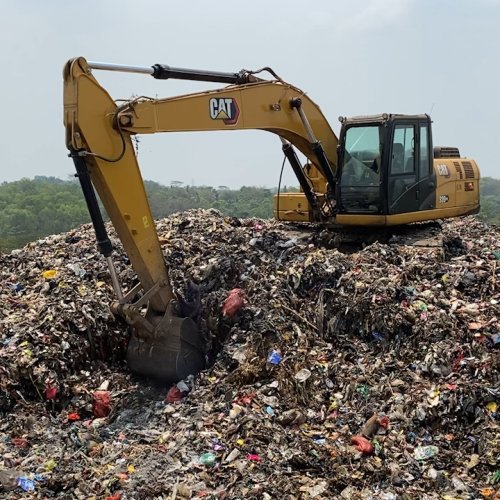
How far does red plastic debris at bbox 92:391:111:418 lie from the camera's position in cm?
577

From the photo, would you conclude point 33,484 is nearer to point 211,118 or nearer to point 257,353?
point 257,353

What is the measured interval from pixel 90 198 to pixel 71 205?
21.0 meters

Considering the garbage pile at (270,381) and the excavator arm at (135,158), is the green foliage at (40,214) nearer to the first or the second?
the garbage pile at (270,381)

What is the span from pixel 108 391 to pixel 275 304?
1826 mm

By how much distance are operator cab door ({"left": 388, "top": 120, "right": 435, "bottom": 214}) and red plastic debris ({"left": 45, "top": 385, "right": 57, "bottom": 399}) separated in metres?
4.42

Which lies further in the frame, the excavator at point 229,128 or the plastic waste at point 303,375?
the plastic waste at point 303,375

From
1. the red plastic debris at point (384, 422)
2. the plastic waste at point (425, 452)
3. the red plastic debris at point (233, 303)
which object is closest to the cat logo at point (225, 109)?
the red plastic debris at point (233, 303)

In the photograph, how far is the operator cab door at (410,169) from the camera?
7898 millimetres

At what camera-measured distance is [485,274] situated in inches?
263

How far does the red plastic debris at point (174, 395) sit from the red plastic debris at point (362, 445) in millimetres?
1676

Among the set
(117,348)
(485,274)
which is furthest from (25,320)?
(485,274)

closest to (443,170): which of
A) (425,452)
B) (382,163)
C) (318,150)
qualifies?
(382,163)

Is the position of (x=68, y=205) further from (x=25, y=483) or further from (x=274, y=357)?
(x=25, y=483)

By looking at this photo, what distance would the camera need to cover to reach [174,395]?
5840 millimetres
